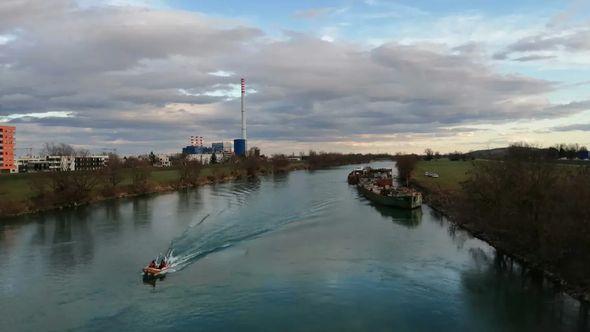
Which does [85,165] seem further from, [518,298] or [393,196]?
[518,298]

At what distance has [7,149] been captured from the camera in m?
144

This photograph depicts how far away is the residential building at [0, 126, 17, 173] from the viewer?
465ft

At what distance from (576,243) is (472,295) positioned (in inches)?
193

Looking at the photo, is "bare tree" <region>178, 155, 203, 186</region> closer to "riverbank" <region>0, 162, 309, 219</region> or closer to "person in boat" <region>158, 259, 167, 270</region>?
→ "riverbank" <region>0, 162, 309, 219</region>

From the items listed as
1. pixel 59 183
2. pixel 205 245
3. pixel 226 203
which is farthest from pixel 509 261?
pixel 59 183

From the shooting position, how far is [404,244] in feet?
111

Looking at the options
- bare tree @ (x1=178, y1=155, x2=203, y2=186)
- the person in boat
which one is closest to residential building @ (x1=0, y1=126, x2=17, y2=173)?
bare tree @ (x1=178, y1=155, x2=203, y2=186)

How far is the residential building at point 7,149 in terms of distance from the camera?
14162 centimetres

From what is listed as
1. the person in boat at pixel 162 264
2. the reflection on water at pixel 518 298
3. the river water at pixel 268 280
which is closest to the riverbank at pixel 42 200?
the river water at pixel 268 280

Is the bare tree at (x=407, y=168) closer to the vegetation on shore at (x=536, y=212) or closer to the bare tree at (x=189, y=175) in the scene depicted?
the bare tree at (x=189, y=175)

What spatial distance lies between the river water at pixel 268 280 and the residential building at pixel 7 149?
116588mm

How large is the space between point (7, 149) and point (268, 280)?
14681cm

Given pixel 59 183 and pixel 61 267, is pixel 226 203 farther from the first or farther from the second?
pixel 61 267

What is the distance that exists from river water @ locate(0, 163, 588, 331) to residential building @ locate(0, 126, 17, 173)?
383 feet
